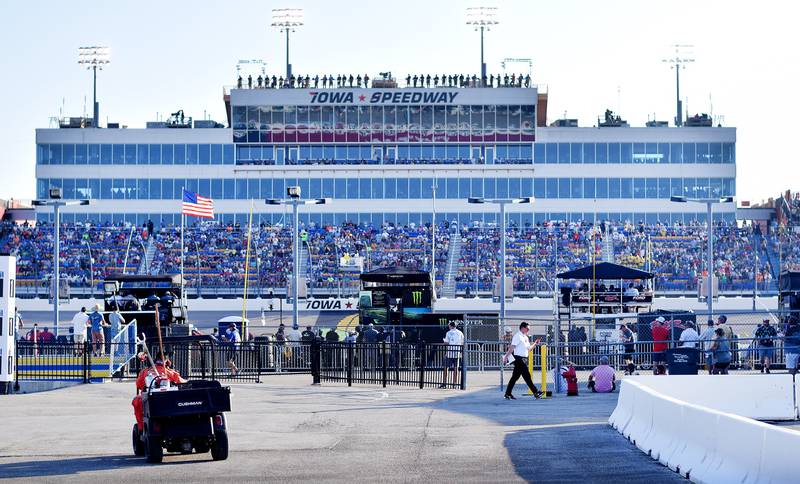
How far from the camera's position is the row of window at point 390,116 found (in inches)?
2874

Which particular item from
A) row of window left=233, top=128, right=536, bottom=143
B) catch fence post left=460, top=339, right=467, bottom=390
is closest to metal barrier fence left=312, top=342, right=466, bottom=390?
catch fence post left=460, top=339, right=467, bottom=390

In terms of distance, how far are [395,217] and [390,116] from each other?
5993 mm

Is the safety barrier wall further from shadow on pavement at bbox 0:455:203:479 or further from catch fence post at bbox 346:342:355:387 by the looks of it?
catch fence post at bbox 346:342:355:387

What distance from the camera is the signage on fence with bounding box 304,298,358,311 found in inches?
2328

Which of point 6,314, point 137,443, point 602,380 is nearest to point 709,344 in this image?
point 602,380

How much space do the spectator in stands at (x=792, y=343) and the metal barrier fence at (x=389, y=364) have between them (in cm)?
730

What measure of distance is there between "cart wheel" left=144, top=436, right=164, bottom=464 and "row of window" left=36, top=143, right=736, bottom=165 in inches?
2294

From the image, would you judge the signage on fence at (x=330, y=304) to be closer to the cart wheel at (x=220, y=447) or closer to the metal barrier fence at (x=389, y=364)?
the metal barrier fence at (x=389, y=364)

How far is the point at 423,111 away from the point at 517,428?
5490 centimetres

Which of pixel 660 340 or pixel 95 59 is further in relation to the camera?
pixel 95 59

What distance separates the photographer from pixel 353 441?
17797mm

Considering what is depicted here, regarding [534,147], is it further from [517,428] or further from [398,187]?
[517,428]

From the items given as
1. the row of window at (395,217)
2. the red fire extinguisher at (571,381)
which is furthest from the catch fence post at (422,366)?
the row of window at (395,217)

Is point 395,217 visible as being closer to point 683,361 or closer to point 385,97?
point 385,97
